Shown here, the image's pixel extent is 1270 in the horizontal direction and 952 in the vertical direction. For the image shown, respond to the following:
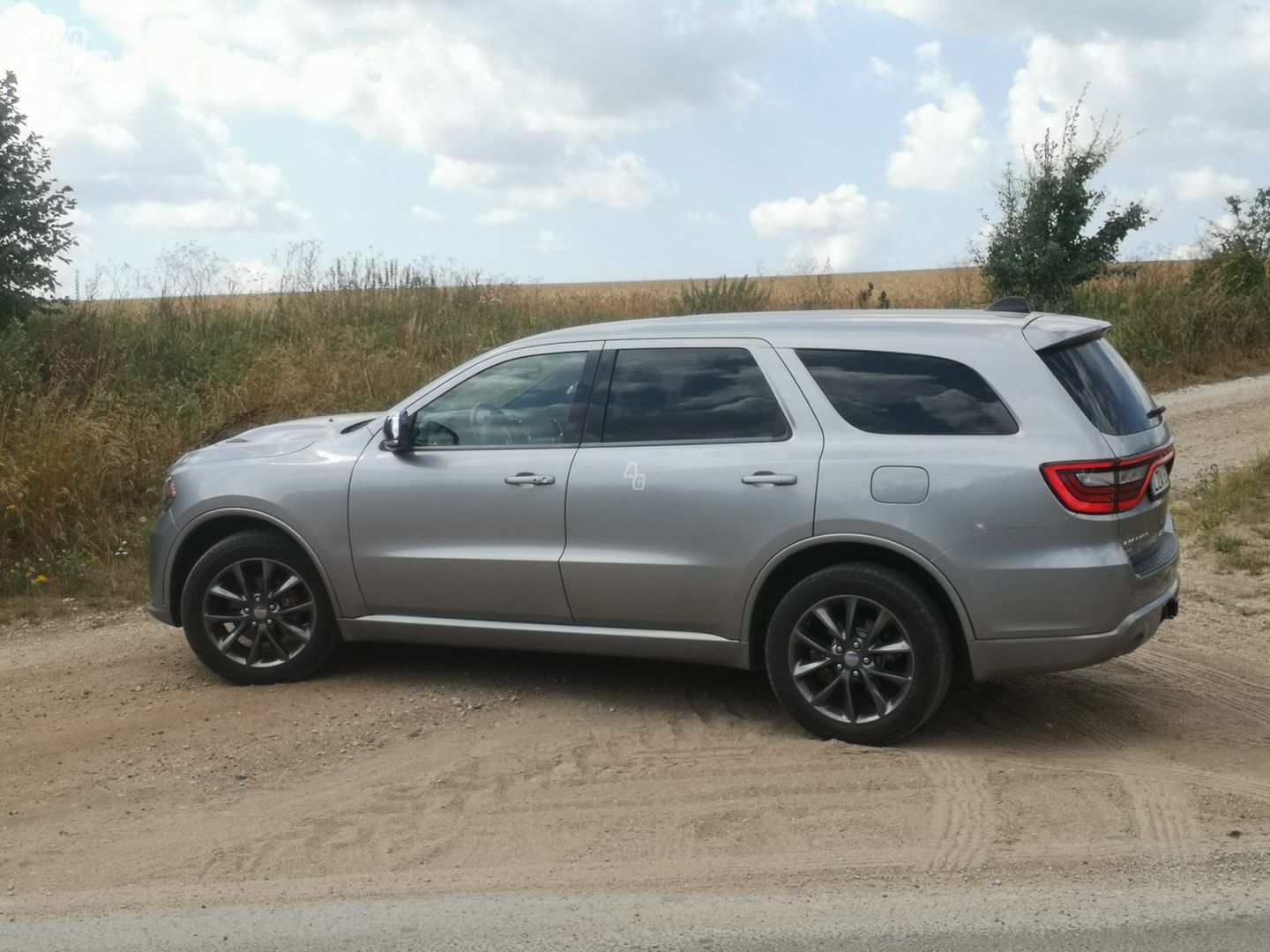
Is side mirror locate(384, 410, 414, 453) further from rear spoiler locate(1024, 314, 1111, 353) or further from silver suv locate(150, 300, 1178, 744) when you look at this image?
rear spoiler locate(1024, 314, 1111, 353)

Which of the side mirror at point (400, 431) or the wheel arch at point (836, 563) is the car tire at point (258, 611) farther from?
the wheel arch at point (836, 563)

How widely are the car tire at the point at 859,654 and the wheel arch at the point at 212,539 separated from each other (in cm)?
238

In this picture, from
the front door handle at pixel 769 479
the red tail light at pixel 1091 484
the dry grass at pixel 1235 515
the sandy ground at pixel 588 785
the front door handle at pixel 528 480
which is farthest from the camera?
the dry grass at pixel 1235 515

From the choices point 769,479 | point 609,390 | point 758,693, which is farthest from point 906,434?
point 758,693

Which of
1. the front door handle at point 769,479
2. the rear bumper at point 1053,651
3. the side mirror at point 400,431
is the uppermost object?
the side mirror at point 400,431

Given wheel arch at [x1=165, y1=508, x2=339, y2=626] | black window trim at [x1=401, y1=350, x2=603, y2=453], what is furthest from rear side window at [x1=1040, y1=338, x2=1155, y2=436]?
wheel arch at [x1=165, y1=508, x2=339, y2=626]

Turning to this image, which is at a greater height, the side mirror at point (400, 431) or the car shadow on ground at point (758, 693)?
the side mirror at point (400, 431)

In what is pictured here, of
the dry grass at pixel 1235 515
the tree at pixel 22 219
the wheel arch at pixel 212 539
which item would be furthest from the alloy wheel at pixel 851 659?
the tree at pixel 22 219

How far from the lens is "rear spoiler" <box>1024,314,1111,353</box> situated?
18.5 feet

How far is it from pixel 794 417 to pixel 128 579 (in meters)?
6.23

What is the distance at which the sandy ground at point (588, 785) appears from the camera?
452cm

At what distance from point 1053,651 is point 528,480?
240cm

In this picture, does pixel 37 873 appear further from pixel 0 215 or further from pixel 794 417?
pixel 0 215

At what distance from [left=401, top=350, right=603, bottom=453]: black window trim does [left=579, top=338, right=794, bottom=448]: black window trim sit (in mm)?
23
